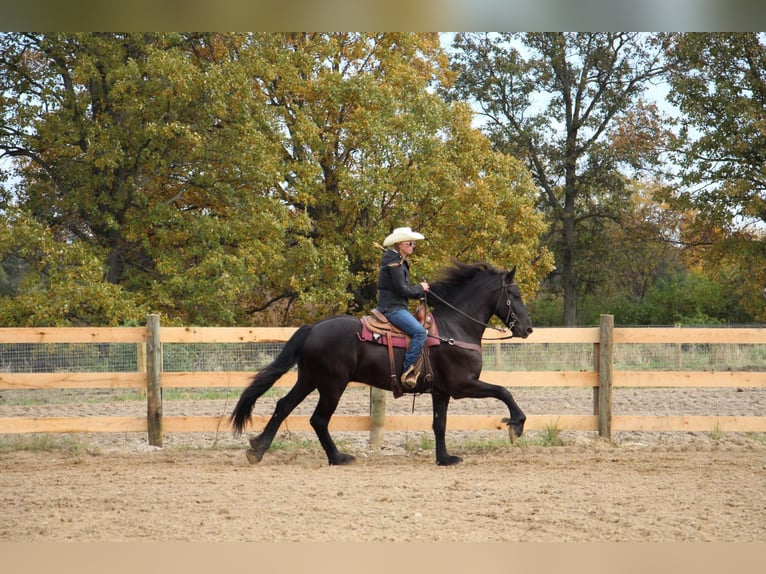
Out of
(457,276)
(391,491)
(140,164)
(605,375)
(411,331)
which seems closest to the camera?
(391,491)

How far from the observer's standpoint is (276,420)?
25.3 feet

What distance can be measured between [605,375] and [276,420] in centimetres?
339

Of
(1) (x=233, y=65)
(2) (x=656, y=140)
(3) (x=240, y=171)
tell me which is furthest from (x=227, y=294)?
(2) (x=656, y=140)

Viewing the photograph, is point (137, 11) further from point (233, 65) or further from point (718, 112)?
point (718, 112)

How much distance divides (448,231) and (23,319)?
37.9 ft

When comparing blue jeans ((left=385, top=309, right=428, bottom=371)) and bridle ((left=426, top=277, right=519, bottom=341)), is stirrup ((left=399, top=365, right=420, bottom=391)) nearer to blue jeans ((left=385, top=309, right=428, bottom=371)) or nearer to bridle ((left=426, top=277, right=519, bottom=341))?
blue jeans ((left=385, top=309, right=428, bottom=371))

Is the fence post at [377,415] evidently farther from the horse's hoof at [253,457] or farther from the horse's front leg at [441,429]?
the horse's hoof at [253,457]

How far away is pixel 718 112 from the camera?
→ 2373 cm

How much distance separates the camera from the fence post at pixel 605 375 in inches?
340

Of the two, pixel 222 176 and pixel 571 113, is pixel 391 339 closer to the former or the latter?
pixel 222 176

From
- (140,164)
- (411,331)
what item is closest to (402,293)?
(411,331)

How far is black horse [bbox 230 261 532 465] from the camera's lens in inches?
297

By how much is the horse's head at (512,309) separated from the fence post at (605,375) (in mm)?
1128

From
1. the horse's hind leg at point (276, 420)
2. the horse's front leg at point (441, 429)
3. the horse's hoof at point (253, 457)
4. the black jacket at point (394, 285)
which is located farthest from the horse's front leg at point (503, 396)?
the horse's hoof at point (253, 457)
